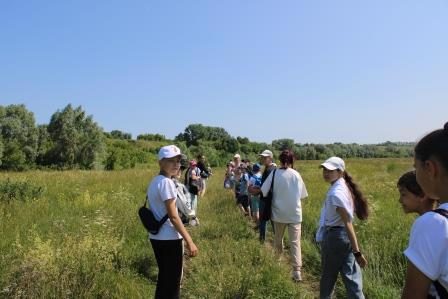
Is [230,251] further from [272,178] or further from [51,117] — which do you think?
[51,117]

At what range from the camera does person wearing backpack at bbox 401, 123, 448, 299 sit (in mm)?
1713

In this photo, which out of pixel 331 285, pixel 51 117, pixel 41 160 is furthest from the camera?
pixel 51 117

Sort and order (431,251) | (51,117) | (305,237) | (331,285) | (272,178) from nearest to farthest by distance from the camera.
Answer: (431,251), (331,285), (272,178), (305,237), (51,117)

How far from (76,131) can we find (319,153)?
68.6 meters

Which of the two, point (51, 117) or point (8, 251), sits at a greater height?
point (51, 117)

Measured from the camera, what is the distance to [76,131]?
55562mm

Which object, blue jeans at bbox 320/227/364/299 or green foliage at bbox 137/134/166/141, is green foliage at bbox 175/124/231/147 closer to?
green foliage at bbox 137/134/166/141

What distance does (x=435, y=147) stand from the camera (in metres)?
1.74

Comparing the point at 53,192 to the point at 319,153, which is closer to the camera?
the point at 53,192

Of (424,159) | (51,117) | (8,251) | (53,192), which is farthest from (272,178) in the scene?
(51,117)

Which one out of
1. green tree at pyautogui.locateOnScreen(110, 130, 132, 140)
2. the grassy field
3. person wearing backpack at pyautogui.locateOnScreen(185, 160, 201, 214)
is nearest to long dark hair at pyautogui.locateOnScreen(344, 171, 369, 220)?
the grassy field

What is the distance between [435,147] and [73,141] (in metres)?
56.9

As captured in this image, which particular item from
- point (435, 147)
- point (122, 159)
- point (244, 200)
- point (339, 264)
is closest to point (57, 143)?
point (122, 159)

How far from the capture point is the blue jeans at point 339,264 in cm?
464
